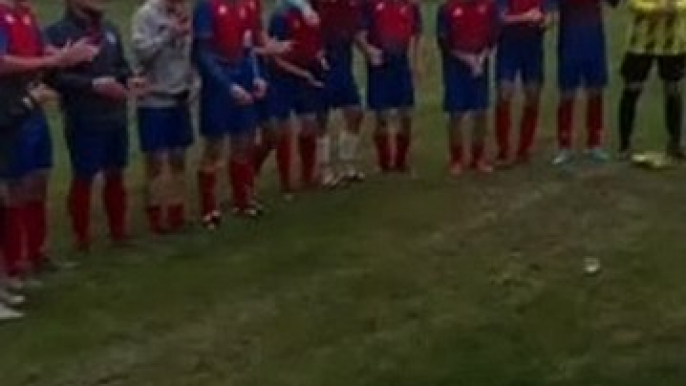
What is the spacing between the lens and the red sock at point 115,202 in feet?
34.9

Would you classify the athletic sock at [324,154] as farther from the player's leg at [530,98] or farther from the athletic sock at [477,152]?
the player's leg at [530,98]

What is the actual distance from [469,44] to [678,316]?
3.44m

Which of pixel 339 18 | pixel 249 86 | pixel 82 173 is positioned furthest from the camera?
pixel 339 18

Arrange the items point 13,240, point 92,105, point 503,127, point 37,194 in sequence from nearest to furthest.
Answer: point 13,240 → point 37,194 → point 92,105 → point 503,127

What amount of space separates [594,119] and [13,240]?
14.8 feet

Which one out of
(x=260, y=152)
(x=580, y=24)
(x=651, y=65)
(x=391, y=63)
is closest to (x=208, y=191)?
(x=260, y=152)

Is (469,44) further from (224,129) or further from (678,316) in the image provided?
(678,316)

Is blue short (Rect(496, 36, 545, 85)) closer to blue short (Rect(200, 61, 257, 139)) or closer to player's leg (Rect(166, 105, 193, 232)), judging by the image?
blue short (Rect(200, 61, 257, 139))

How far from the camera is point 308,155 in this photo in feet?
39.7

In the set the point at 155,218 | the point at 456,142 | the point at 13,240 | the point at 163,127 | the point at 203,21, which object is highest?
the point at 203,21

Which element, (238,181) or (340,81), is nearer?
(238,181)

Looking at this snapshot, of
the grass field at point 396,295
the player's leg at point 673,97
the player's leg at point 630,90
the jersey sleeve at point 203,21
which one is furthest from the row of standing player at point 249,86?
the player's leg at point 673,97

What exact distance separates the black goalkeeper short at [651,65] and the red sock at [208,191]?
300 cm

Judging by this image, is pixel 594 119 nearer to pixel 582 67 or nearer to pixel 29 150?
pixel 582 67
